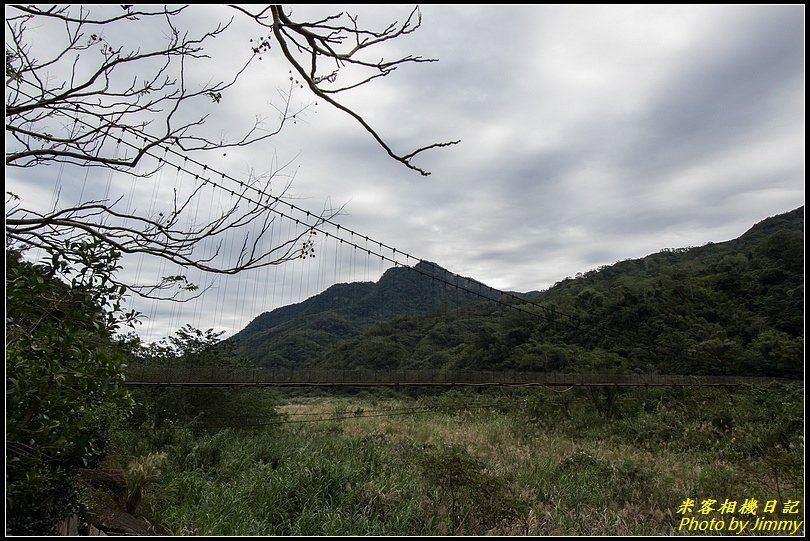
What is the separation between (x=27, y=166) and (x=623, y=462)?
10494 millimetres

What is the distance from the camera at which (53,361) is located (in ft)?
7.52

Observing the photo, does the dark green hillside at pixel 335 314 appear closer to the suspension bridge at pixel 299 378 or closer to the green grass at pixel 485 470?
the suspension bridge at pixel 299 378

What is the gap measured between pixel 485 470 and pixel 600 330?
17.7 m

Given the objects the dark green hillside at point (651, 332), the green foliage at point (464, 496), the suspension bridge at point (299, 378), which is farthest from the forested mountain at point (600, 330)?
the green foliage at point (464, 496)

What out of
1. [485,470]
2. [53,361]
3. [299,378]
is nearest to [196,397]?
[299,378]

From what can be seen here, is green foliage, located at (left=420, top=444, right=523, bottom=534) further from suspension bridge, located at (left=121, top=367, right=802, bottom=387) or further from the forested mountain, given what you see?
the forested mountain

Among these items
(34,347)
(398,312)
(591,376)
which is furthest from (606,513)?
(398,312)

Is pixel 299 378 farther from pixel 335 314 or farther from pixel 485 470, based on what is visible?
pixel 335 314

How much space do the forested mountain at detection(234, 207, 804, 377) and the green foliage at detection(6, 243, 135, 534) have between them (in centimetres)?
1533

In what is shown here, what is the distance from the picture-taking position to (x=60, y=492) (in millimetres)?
3137

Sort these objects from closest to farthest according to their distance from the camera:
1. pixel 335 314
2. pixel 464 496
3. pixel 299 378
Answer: pixel 464 496
pixel 299 378
pixel 335 314

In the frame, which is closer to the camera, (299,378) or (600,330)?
(299,378)

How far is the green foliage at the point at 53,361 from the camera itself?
221 centimetres

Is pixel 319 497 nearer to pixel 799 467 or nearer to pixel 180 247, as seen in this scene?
pixel 180 247
